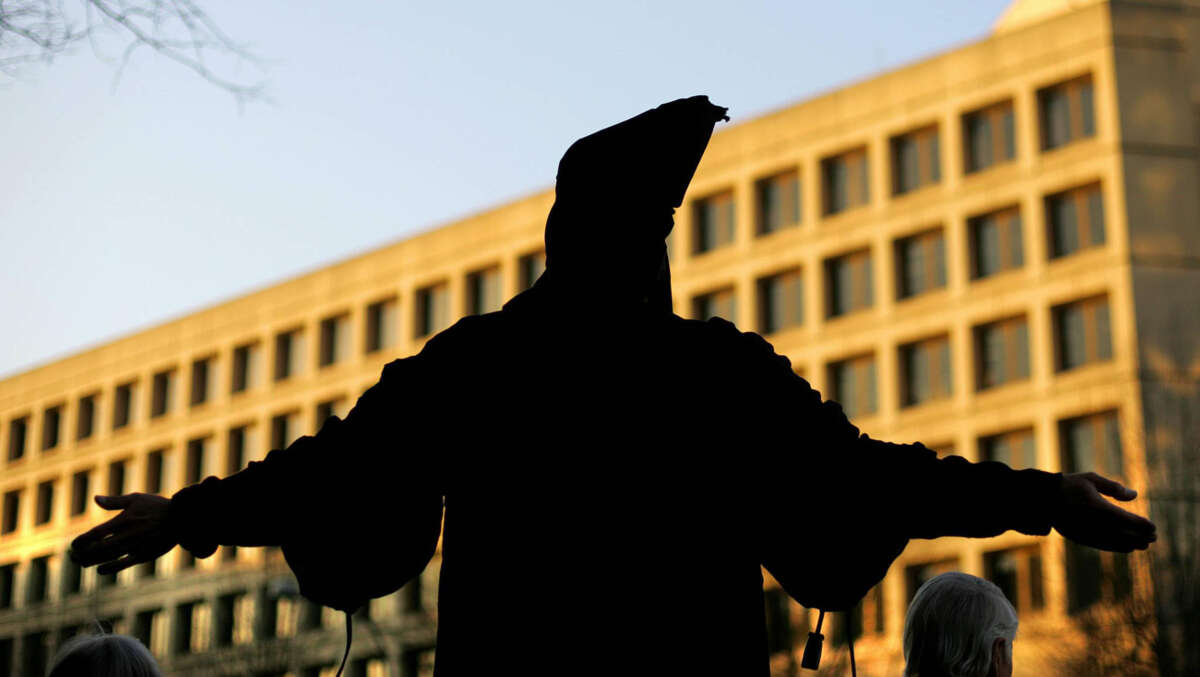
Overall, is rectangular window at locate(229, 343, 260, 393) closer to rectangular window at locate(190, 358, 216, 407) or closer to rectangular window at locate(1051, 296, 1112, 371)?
rectangular window at locate(190, 358, 216, 407)

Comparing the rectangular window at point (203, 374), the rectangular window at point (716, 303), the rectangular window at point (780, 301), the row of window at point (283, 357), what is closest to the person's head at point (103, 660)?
the rectangular window at point (780, 301)

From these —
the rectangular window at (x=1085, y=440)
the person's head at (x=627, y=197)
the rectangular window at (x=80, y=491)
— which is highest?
the rectangular window at (x=80, y=491)

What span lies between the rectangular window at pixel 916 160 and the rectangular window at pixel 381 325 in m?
19.1

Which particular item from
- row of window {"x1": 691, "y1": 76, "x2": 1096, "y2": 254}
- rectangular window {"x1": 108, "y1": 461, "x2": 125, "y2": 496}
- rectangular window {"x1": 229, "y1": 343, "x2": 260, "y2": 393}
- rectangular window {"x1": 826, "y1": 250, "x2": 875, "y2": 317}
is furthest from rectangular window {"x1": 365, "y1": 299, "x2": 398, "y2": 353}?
rectangular window {"x1": 826, "y1": 250, "x2": 875, "y2": 317}

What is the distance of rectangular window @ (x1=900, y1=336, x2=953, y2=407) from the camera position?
46.4 meters

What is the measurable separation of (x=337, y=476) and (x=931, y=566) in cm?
4237

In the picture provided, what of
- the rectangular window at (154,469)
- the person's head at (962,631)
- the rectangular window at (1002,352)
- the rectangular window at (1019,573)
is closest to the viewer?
the person's head at (962,631)

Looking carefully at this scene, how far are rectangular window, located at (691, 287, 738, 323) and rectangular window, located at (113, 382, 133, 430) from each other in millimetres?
26538

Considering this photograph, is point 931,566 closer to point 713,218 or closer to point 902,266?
point 902,266

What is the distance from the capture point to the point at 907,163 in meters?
48.5

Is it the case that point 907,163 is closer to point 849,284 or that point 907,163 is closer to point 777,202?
point 849,284

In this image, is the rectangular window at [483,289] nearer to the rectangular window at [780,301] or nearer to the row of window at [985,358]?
the rectangular window at [780,301]

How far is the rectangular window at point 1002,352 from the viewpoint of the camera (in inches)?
1762

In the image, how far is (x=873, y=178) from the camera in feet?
159
